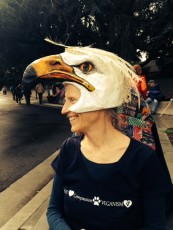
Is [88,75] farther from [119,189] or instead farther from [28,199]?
[28,199]

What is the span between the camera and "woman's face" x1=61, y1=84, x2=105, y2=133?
1615mm

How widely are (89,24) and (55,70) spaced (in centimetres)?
2133

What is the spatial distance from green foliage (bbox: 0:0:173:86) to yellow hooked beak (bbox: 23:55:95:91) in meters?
17.3

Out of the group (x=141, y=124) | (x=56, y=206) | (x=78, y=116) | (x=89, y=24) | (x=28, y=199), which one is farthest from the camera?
(x=89, y=24)

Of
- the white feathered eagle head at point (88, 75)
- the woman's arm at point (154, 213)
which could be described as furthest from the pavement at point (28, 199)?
the white feathered eagle head at point (88, 75)

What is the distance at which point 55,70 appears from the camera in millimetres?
1586

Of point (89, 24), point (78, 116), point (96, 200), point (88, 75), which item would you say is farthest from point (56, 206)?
point (89, 24)

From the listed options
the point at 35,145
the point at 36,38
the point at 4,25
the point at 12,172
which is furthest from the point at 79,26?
the point at 12,172

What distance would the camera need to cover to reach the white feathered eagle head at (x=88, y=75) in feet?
5.10

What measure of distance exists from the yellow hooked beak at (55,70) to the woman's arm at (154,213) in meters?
0.64

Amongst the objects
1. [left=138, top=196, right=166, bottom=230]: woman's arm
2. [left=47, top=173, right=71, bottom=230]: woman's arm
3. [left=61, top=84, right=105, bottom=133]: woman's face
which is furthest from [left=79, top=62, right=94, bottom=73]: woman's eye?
[left=138, top=196, right=166, bottom=230]: woman's arm

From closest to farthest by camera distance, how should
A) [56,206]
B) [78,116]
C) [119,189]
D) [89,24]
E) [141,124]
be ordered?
[119,189] → [78,116] → [56,206] → [141,124] → [89,24]

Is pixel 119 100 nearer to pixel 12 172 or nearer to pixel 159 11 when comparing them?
pixel 12 172

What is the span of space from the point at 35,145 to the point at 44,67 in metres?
7.15
